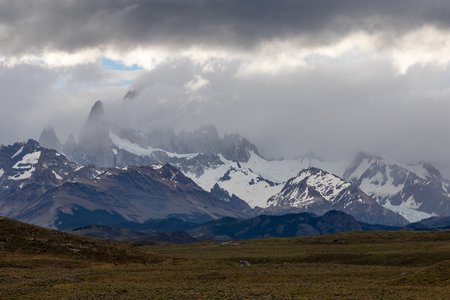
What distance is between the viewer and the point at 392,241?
184m

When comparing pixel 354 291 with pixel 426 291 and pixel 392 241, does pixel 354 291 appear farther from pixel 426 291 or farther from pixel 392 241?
pixel 392 241

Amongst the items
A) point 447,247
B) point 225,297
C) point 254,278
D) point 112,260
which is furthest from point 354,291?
point 447,247

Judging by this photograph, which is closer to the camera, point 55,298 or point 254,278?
point 55,298

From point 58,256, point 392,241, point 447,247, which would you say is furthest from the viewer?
point 392,241

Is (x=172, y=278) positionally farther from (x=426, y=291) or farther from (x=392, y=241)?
(x=392, y=241)

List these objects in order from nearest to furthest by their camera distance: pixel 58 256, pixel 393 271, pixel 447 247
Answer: pixel 393 271, pixel 58 256, pixel 447 247

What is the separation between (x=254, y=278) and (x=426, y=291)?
27.2 metres

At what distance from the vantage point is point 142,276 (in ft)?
338

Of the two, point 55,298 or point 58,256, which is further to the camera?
point 58,256

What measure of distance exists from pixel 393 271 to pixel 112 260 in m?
45.9

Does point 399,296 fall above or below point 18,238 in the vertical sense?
below

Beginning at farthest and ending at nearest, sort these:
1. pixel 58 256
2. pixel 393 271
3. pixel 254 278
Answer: pixel 58 256 → pixel 393 271 → pixel 254 278

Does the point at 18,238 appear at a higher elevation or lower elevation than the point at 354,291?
higher

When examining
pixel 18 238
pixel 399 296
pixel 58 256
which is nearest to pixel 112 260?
pixel 58 256
